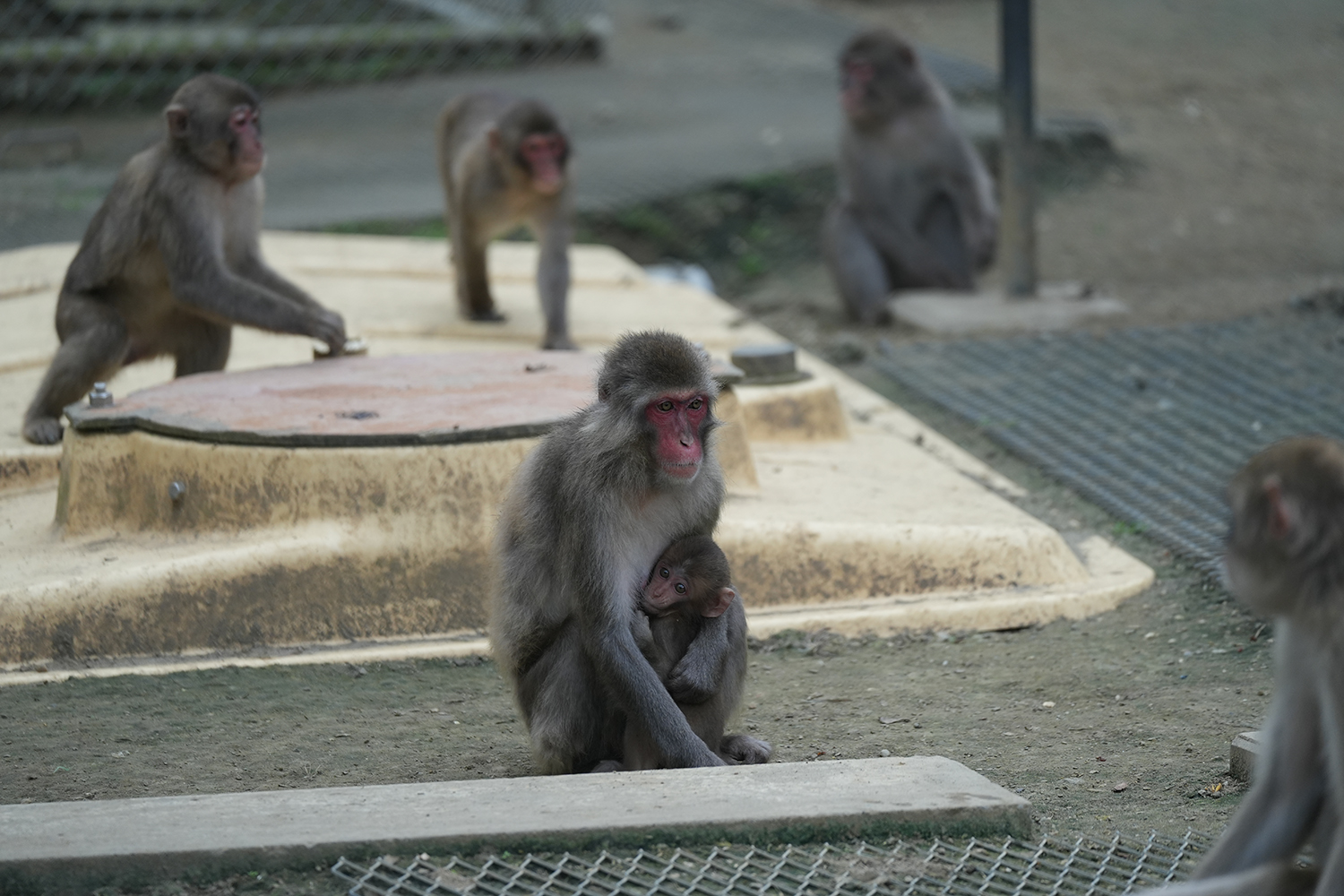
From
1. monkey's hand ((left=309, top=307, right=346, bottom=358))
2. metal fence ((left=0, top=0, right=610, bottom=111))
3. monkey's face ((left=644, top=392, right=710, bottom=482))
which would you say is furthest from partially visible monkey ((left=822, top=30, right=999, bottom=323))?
monkey's face ((left=644, top=392, right=710, bottom=482))

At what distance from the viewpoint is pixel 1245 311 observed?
9.59 m

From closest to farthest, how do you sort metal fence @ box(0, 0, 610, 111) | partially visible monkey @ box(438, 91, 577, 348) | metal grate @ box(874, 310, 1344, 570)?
metal grate @ box(874, 310, 1344, 570) < partially visible monkey @ box(438, 91, 577, 348) < metal fence @ box(0, 0, 610, 111)

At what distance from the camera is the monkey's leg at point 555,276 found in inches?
322

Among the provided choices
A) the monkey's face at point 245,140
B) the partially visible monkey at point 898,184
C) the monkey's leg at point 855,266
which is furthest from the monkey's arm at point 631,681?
the partially visible monkey at point 898,184

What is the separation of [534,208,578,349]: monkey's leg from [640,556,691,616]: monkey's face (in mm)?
4020

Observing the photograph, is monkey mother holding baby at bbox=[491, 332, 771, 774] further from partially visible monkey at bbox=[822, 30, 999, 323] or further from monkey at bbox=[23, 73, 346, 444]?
partially visible monkey at bbox=[822, 30, 999, 323]

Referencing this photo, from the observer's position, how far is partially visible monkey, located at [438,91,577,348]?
8.35 meters

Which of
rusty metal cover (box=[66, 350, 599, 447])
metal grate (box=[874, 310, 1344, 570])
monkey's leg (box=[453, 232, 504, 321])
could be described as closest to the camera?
rusty metal cover (box=[66, 350, 599, 447])

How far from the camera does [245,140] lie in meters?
6.48

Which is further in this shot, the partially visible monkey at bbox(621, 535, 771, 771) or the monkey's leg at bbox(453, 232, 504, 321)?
the monkey's leg at bbox(453, 232, 504, 321)

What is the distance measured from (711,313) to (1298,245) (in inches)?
210

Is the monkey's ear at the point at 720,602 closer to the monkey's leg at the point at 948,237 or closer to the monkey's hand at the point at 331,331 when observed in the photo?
the monkey's hand at the point at 331,331

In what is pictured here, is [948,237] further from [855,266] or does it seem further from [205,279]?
[205,279]

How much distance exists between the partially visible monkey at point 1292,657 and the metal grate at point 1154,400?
284cm
